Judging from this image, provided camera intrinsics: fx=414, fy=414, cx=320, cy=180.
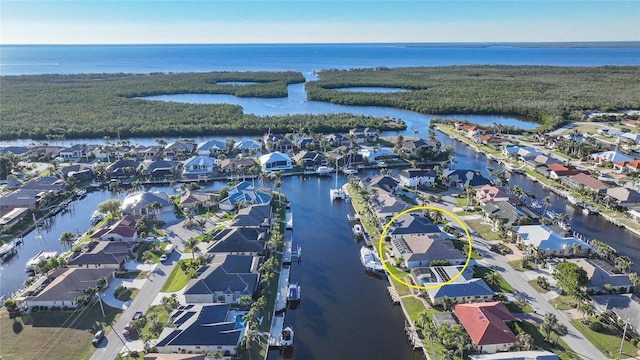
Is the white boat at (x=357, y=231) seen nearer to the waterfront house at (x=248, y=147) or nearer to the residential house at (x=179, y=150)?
the waterfront house at (x=248, y=147)

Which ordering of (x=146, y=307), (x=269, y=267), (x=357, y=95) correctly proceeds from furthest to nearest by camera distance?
(x=357, y=95)
(x=269, y=267)
(x=146, y=307)

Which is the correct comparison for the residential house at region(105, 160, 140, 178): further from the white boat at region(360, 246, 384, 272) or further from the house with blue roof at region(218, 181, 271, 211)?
the white boat at region(360, 246, 384, 272)

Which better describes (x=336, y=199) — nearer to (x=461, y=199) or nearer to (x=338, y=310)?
(x=461, y=199)

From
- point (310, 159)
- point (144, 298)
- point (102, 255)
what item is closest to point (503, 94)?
point (310, 159)

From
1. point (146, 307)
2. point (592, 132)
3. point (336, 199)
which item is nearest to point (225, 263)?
point (146, 307)

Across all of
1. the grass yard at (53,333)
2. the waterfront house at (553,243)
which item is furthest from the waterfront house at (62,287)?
the waterfront house at (553,243)

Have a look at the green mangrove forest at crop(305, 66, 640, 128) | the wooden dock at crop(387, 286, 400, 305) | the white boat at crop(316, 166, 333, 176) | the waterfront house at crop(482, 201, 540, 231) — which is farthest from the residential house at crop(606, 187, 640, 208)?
the green mangrove forest at crop(305, 66, 640, 128)
